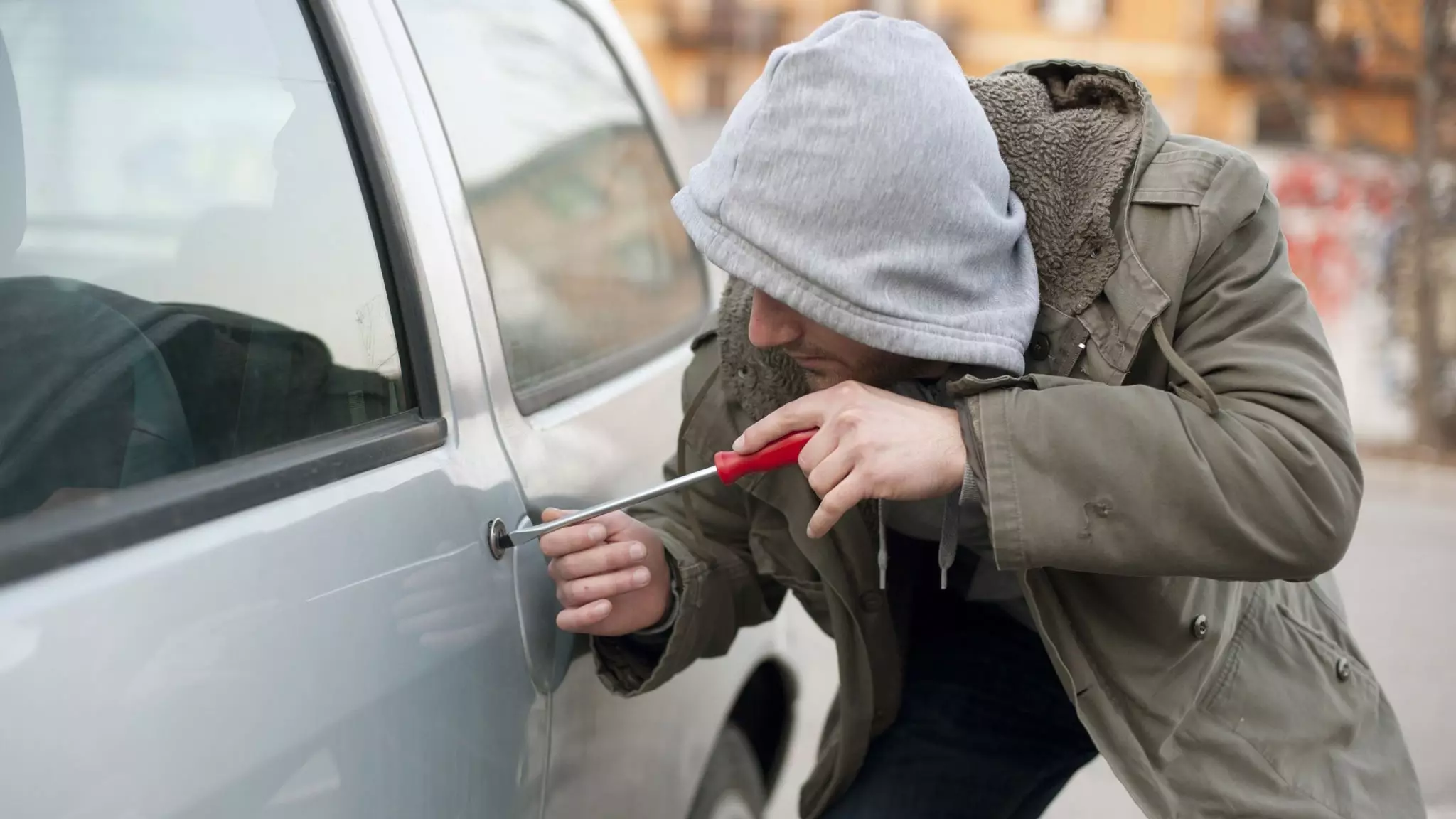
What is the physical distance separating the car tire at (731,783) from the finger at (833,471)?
2.73ft

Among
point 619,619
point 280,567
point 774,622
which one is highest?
point 280,567

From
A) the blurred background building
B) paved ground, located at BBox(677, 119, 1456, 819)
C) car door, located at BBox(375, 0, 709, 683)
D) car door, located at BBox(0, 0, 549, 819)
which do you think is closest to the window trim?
car door, located at BBox(0, 0, 549, 819)

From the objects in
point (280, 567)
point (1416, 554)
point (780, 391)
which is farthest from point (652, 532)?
point (1416, 554)

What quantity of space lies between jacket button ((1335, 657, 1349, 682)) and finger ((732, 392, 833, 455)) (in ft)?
2.37

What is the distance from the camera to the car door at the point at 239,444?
0.91 meters

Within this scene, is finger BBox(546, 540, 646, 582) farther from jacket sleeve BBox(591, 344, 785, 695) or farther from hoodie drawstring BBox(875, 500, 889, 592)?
hoodie drawstring BBox(875, 500, 889, 592)

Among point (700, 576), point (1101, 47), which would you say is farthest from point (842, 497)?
point (1101, 47)

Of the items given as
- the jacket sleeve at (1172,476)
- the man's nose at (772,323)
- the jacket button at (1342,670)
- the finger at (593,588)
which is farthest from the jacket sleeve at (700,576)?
the jacket button at (1342,670)

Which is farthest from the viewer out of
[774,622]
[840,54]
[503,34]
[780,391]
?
[774,622]

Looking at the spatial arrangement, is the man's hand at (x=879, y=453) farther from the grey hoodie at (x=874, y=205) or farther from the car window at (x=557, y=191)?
the car window at (x=557, y=191)

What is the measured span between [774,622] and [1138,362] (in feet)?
3.73

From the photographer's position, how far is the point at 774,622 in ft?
8.11

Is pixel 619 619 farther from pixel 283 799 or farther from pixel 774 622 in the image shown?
pixel 774 622

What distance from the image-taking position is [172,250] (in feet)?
4.16
